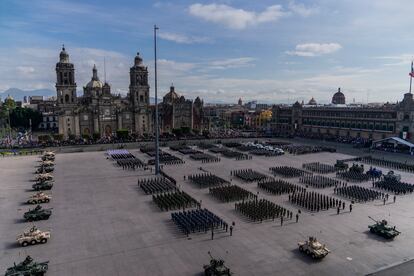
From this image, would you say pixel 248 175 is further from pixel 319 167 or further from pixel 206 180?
pixel 319 167

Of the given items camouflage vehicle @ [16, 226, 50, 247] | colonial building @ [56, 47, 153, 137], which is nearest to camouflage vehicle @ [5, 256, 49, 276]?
camouflage vehicle @ [16, 226, 50, 247]

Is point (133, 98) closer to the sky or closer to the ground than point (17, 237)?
closer to the sky

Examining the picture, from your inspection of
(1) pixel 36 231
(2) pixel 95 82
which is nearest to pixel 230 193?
(1) pixel 36 231

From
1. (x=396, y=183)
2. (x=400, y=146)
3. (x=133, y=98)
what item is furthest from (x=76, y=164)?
(x=400, y=146)

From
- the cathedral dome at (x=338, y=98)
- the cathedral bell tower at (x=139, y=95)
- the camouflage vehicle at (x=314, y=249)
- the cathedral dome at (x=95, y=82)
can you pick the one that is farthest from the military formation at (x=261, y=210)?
the cathedral dome at (x=338, y=98)

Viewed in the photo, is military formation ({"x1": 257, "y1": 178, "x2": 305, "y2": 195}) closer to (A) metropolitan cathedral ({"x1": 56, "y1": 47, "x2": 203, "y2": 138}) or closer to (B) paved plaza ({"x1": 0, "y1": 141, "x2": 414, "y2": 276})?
(B) paved plaza ({"x1": 0, "y1": 141, "x2": 414, "y2": 276})

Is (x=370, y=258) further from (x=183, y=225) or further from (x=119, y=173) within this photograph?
(x=119, y=173)

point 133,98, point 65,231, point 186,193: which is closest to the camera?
point 65,231
